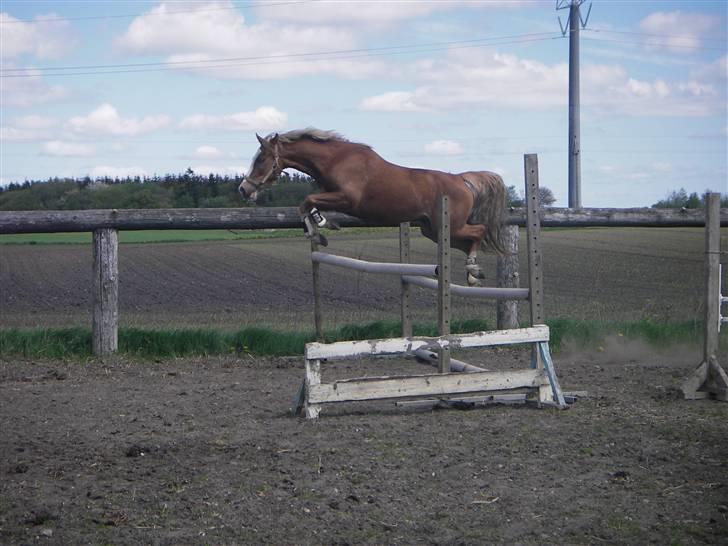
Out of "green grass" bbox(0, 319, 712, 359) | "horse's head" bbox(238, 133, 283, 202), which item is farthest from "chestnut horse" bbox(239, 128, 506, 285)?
"green grass" bbox(0, 319, 712, 359)

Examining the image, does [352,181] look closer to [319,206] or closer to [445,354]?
[319,206]

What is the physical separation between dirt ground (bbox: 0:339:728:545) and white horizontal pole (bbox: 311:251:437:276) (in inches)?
35.9

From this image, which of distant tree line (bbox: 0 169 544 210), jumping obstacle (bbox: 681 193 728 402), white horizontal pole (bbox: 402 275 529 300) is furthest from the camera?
distant tree line (bbox: 0 169 544 210)

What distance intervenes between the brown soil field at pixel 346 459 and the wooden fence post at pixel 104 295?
10.5 inches

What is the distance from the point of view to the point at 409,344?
575cm

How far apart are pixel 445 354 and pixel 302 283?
5.48 metres

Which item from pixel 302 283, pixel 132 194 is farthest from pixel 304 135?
pixel 132 194

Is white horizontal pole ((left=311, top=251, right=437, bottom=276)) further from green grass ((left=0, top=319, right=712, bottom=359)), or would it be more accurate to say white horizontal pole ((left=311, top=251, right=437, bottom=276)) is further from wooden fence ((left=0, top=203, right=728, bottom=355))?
green grass ((left=0, top=319, right=712, bottom=359))

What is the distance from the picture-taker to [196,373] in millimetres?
7945

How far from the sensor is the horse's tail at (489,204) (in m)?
7.31

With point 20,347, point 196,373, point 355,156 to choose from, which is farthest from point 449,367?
point 20,347

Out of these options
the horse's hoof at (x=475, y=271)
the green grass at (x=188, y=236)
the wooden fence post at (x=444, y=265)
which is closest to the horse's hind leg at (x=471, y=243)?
the horse's hoof at (x=475, y=271)

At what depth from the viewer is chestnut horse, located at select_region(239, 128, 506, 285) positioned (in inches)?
266

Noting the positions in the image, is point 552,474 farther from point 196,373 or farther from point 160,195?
point 160,195
